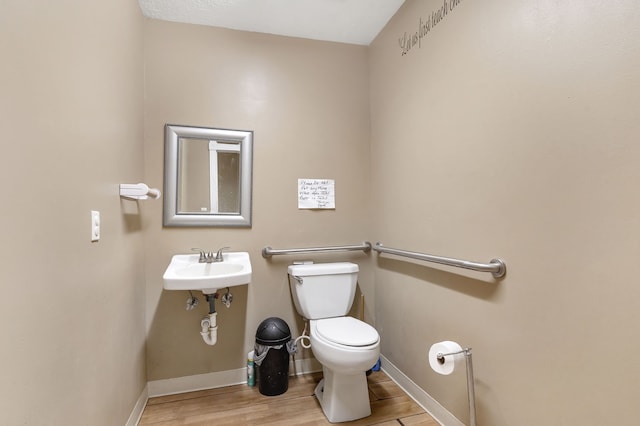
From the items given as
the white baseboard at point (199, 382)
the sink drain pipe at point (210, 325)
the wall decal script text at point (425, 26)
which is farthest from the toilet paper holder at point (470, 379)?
the wall decal script text at point (425, 26)

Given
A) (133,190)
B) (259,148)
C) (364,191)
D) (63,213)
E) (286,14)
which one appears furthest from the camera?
(364,191)

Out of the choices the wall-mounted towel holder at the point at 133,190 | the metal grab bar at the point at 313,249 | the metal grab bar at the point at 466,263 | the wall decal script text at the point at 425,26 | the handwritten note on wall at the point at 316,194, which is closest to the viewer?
the metal grab bar at the point at 466,263

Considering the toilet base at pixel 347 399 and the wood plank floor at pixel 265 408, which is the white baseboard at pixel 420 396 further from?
→ the toilet base at pixel 347 399

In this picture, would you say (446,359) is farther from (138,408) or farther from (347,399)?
(138,408)

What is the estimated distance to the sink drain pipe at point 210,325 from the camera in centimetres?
186

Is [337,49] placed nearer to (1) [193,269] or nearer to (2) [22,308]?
(1) [193,269]

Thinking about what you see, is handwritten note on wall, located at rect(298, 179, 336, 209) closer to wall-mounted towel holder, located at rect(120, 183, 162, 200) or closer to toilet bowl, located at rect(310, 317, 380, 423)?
toilet bowl, located at rect(310, 317, 380, 423)

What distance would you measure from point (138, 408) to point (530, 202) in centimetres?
220

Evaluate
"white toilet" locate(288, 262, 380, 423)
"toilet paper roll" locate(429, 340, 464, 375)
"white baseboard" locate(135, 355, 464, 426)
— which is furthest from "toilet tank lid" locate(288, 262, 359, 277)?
"toilet paper roll" locate(429, 340, 464, 375)

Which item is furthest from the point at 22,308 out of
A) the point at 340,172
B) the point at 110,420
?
the point at 340,172

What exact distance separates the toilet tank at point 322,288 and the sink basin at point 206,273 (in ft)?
1.18

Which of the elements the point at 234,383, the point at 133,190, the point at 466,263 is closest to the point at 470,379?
the point at 466,263

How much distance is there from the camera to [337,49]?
7.48ft

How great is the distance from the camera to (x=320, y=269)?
6.51ft
